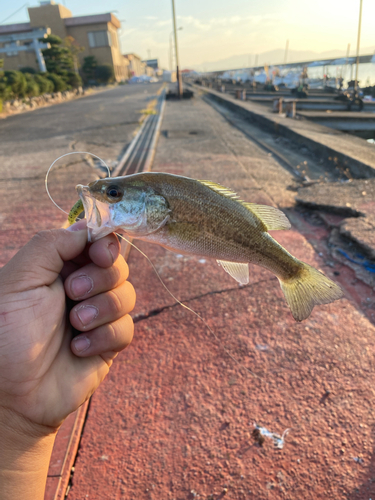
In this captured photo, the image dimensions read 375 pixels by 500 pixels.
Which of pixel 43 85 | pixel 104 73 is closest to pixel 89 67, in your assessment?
pixel 104 73

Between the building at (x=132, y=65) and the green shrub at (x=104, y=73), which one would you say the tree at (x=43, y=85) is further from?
the building at (x=132, y=65)

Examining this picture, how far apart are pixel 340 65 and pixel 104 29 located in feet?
Result: 207

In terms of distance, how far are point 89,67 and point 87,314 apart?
81.0 metres

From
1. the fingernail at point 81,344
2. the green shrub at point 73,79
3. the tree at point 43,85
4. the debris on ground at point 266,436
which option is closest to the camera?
the fingernail at point 81,344

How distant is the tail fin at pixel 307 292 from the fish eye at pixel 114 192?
0.93 m

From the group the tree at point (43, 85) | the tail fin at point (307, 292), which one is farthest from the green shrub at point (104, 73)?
the tail fin at point (307, 292)

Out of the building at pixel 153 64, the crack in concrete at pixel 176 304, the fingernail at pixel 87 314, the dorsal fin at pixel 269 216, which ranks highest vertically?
the building at pixel 153 64

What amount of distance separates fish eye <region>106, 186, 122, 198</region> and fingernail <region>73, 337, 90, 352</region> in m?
0.75

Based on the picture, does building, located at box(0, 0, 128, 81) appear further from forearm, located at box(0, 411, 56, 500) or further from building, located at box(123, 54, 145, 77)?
forearm, located at box(0, 411, 56, 500)

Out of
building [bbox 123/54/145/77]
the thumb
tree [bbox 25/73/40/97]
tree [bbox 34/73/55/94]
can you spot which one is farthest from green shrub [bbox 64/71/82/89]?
building [bbox 123/54/145/77]

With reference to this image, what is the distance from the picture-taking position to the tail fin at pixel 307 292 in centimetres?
150

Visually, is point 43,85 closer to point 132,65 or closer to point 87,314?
point 87,314

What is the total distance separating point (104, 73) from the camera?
69.8 meters

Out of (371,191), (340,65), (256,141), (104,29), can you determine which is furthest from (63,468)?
(104,29)
